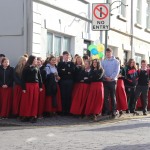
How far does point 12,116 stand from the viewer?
12.8m

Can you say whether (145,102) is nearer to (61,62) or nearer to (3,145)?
(61,62)

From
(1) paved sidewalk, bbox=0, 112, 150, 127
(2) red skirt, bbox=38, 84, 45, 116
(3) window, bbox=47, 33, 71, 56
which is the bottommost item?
(1) paved sidewalk, bbox=0, 112, 150, 127

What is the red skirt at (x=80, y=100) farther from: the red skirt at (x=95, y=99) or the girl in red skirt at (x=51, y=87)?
the girl in red skirt at (x=51, y=87)

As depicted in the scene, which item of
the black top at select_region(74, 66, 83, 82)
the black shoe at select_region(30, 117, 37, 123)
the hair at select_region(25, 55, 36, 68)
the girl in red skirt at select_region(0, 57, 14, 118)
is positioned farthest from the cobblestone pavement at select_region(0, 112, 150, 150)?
the hair at select_region(25, 55, 36, 68)

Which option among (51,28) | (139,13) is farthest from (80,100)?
(139,13)

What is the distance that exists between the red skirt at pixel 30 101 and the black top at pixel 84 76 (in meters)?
1.39

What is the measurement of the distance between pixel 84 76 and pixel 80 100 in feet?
2.31

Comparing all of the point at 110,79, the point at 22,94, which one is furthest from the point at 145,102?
the point at 22,94

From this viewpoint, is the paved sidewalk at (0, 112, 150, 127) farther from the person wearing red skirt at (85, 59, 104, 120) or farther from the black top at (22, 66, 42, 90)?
the black top at (22, 66, 42, 90)

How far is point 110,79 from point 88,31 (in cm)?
630

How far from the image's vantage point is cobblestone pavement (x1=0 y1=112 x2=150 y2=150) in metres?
8.72

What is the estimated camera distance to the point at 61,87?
13.1 metres

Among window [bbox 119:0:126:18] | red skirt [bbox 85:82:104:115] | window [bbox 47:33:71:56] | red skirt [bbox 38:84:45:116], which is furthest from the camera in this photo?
window [bbox 119:0:126:18]

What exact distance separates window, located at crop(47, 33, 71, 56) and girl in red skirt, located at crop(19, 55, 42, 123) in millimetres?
4050
